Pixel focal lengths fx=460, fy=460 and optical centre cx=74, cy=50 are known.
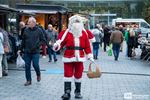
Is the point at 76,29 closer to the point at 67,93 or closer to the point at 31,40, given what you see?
the point at 67,93

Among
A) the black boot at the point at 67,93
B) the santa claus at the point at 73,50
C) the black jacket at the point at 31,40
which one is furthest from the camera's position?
the black jacket at the point at 31,40

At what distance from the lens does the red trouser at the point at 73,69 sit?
1033cm

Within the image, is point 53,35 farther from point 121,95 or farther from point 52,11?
point 121,95

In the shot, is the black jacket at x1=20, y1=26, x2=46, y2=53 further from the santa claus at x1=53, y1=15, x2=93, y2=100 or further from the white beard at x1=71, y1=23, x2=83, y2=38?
the white beard at x1=71, y1=23, x2=83, y2=38

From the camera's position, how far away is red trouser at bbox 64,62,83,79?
10.3m

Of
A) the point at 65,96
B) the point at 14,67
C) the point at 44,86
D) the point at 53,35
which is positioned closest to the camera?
the point at 65,96

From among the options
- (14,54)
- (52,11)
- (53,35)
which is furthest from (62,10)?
(14,54)

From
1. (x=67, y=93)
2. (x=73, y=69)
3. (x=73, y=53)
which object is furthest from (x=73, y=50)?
(x=67, y=93)

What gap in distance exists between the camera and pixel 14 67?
17.1 metres

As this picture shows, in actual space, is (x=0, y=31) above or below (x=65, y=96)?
above

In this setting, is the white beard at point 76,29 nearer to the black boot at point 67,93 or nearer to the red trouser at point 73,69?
the red trouser at point 73,69

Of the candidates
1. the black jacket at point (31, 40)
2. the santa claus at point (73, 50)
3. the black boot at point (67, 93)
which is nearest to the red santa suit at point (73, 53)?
the santa claus at point (73, 50)

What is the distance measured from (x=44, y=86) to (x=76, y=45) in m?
2.32

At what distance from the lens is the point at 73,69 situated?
10.5 metres
